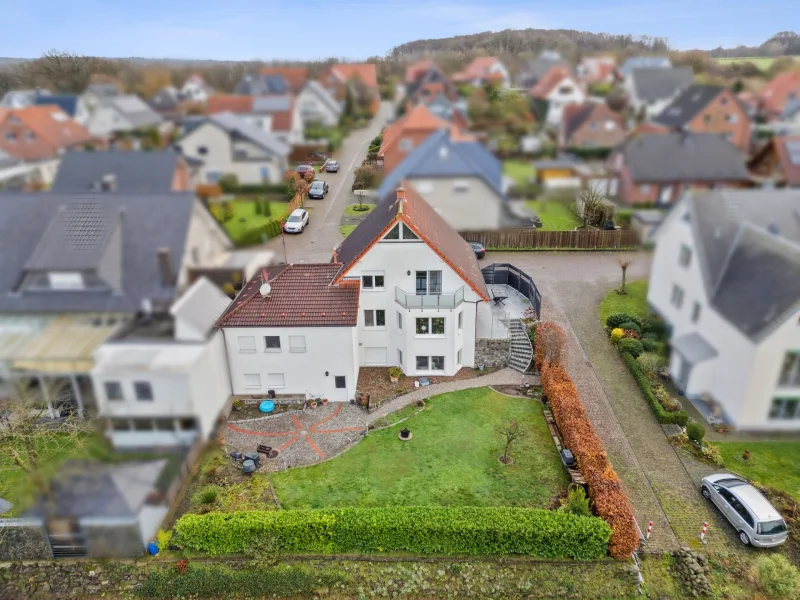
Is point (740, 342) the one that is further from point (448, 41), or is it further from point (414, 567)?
point (414, 567)

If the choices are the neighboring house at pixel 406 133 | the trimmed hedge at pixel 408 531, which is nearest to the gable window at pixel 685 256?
the neighboring house at pixel 406 133

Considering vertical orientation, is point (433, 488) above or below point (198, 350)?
below

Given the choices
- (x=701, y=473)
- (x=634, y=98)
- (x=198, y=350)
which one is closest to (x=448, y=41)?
(x=634, y=98)

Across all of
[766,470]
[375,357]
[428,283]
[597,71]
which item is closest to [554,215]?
[597,71]

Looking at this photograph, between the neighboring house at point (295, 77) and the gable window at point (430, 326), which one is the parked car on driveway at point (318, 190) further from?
the gable window at point (430, 326)

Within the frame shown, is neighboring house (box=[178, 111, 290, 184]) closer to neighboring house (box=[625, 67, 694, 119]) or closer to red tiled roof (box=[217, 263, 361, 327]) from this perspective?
neighboring house (box=[625, 67, 694, 119])
